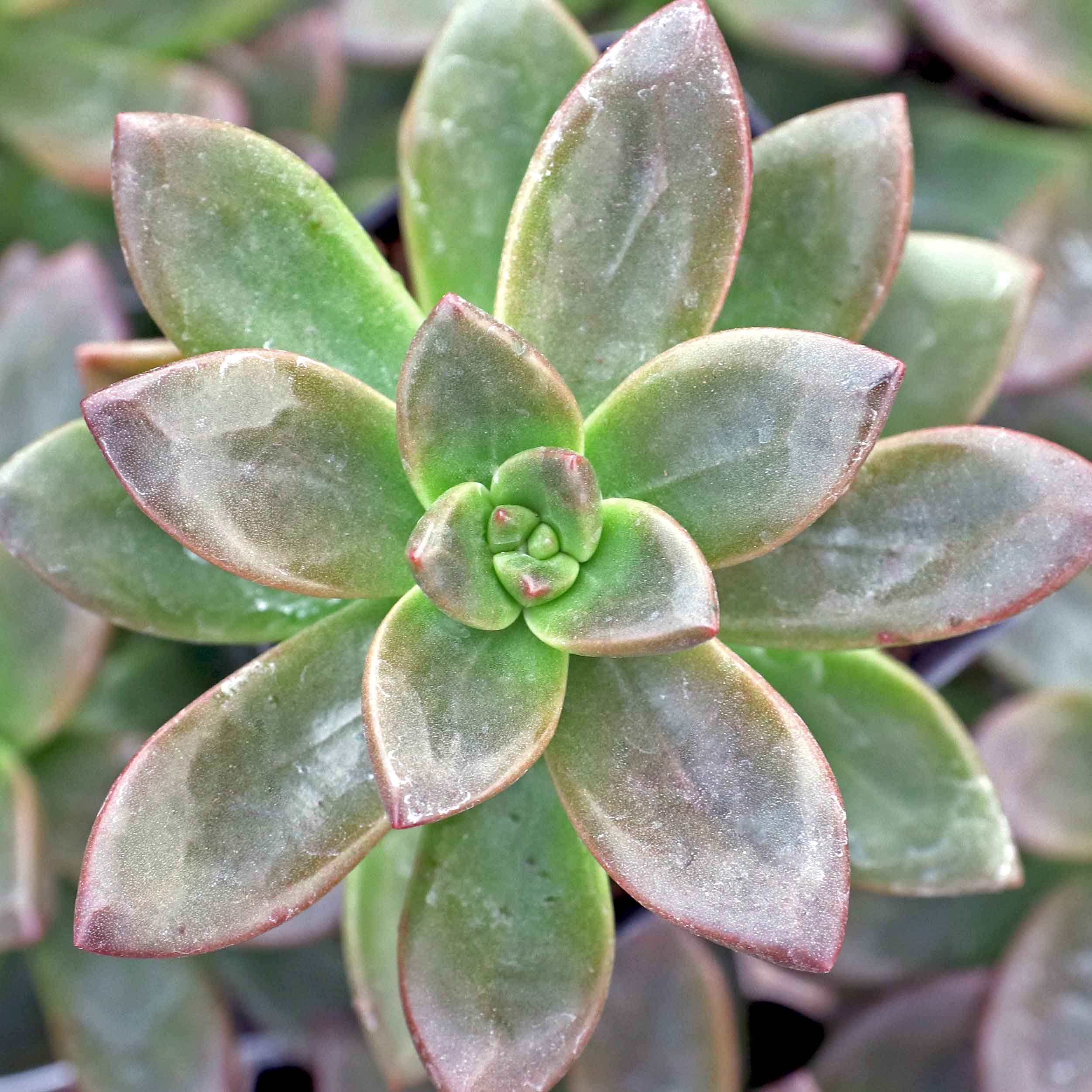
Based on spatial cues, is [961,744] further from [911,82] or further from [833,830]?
[911,82]

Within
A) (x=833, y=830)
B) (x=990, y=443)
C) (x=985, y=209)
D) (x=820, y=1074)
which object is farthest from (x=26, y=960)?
(x=985, y=209)

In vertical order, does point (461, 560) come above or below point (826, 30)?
below

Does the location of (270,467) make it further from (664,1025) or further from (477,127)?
(664,1025)

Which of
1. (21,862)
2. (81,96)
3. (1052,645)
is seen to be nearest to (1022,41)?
(1052,645)

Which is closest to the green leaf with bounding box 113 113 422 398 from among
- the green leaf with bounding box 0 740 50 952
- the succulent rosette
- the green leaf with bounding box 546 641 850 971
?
the succulent rosette

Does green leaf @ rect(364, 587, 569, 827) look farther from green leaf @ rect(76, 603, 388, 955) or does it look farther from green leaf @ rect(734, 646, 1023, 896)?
green leaf @ rect(734, 646, 1023, 896)

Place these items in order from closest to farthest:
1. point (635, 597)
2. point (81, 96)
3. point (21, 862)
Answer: point (635, 597) < point (21, 862) < point (81, 96)
